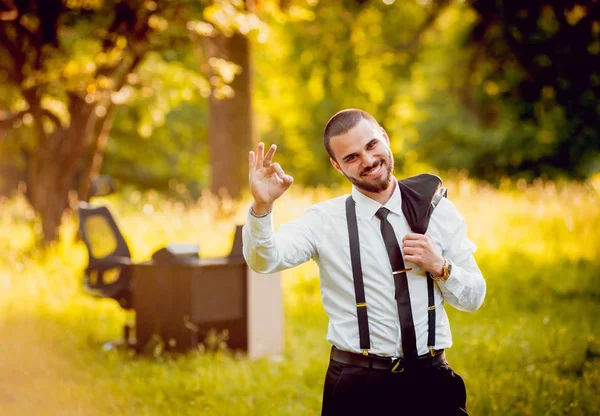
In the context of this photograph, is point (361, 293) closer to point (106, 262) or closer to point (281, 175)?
point (281, 175)

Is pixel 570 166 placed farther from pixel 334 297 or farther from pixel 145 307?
pixel 334 297

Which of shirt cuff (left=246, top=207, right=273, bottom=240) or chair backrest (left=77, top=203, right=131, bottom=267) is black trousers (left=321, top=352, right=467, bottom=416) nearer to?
shirt cuff (left=246, top=207, right=273, bottom=240)

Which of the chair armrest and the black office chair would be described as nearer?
the black office chair

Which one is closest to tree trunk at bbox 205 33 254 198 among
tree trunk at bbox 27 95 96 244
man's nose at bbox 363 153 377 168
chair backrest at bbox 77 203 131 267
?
tree trunk at bbox 27 95 96 244

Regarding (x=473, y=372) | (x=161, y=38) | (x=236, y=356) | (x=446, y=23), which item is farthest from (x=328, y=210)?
(x=446, y=23)

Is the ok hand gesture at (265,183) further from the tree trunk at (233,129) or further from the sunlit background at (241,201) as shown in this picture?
the tree trunk at (233,129)

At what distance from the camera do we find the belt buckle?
9.32 feet

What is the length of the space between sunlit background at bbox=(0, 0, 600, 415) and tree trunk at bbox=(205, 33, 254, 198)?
0.03m

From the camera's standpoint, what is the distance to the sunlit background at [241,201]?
572 centimetres

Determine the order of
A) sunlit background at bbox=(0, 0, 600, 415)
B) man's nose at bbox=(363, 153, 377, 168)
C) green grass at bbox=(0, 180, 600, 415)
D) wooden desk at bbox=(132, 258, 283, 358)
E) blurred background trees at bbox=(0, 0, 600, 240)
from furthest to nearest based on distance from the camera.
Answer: blurred background trees at bbox=(0, 0, 600, 240)
wooden desk at bbox=(132, 258, 283, 358)
sunlit background at bbox=(0, 0, 600, 415)
green grass at bbox=(0, 180, 600, 415)
man's nose at bbox=(363, 153, 377, 168)

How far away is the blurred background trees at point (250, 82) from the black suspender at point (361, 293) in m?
6.78

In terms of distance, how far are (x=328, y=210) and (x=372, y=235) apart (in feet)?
0.73

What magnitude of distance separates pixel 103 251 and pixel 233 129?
21.8ft

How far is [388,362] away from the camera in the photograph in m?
2.85
